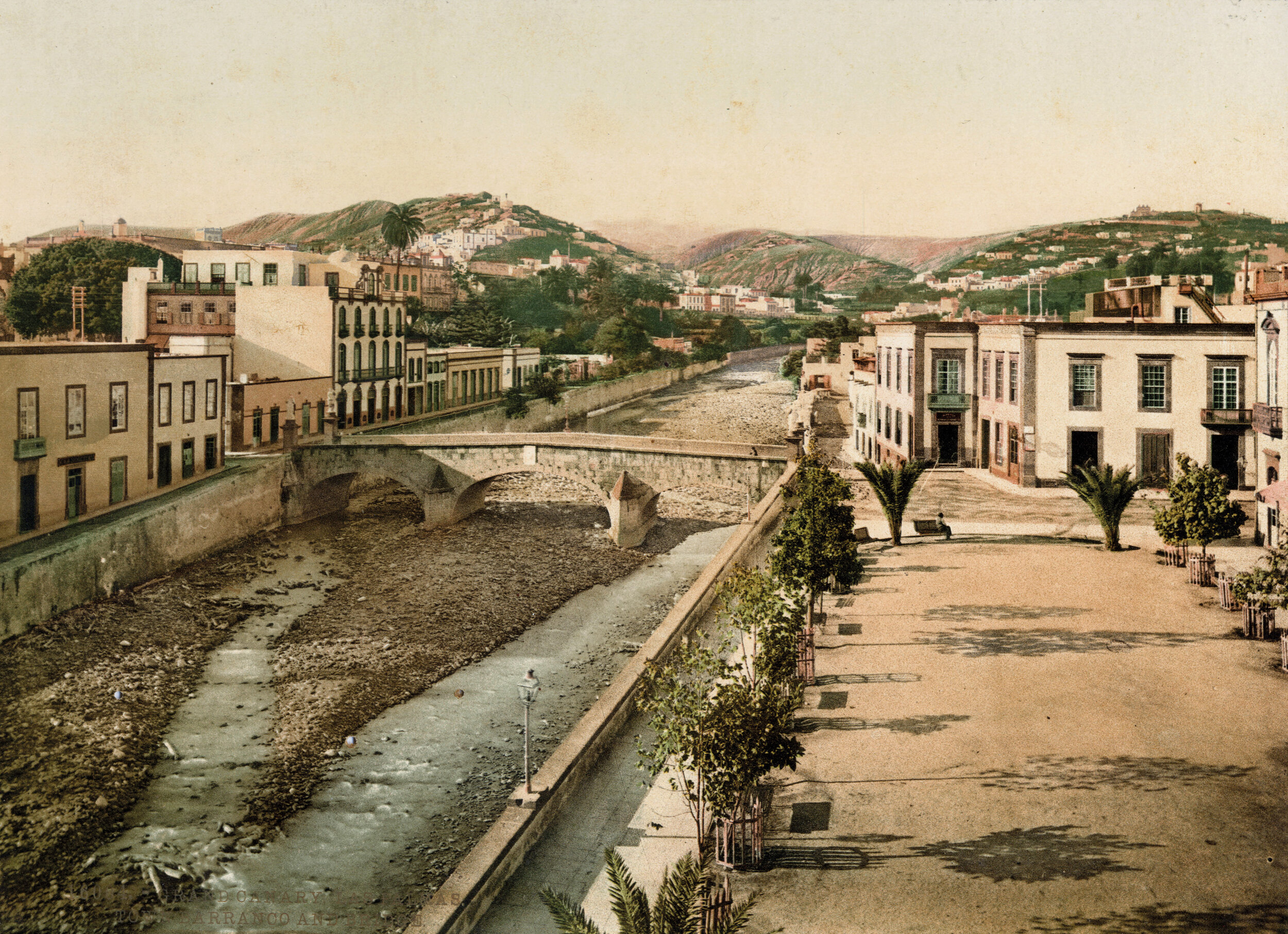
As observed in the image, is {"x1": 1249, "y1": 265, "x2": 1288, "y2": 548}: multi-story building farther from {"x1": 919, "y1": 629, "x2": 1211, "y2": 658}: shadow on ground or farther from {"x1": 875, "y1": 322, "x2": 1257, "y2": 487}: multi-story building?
{"x1": 919, "y1": 629, "x2": 1211, "y2": 658}: shadow on ground

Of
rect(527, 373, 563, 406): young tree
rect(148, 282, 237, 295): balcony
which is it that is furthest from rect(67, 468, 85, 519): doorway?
rect(527, 373, 563, 406): young tree

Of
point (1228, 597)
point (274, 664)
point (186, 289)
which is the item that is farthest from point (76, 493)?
point (1228, 597)

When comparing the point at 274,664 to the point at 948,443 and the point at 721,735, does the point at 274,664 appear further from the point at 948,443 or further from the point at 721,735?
the point at 948,443

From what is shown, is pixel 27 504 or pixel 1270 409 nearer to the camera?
pixel 1270 409

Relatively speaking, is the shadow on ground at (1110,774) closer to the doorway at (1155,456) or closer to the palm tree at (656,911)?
the palm tree at (656,911)

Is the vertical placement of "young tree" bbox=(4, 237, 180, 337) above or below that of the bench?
above

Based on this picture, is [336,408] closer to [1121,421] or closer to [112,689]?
[112,689]
